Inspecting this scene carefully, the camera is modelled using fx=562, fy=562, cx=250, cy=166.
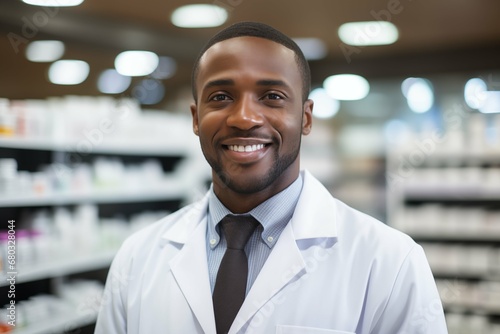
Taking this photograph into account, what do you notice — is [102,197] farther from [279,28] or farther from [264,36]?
[264,36]

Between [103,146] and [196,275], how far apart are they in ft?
11.6

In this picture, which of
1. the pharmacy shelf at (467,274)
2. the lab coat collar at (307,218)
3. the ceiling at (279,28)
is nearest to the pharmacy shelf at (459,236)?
the pharmacy shelf at (467,274)

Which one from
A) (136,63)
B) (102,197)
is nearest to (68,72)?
(136,63)

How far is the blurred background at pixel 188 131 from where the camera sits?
4.14 metres

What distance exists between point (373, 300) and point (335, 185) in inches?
297

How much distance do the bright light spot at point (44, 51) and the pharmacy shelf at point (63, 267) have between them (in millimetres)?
2913

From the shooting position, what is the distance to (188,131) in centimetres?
584

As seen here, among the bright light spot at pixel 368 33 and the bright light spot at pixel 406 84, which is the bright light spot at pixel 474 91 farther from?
the bright light spot at pixel 368 33

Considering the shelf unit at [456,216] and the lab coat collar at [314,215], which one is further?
the shelf unit at [456,216]

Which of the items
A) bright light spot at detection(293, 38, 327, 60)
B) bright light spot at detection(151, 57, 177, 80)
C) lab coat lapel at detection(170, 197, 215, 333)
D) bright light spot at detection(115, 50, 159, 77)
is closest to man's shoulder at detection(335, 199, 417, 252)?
lab coat lapel at detection(170, 197, 215, 333)

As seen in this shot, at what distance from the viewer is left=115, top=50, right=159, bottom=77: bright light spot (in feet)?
24.4

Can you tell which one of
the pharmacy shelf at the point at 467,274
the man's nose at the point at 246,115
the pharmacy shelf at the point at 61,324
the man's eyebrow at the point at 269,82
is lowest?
the pharmacy shelf at the point at 61,324

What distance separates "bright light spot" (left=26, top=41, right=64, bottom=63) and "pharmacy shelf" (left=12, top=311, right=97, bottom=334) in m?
3.36

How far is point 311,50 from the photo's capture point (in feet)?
26.3
